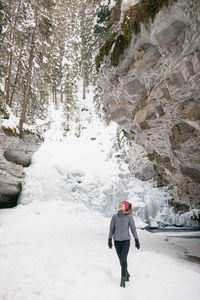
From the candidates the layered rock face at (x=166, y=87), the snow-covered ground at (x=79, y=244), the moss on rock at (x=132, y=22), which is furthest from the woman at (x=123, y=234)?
the moss on rock at (x=132, y=22)

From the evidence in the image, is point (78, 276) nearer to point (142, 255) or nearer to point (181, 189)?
point (142, 255)

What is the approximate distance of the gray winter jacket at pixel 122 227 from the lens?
169 inches

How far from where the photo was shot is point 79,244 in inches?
282

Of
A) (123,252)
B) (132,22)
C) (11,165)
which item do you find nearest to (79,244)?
(123,252)

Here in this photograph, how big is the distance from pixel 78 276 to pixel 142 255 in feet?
8.94

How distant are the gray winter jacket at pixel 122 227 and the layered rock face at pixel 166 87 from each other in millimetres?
3742

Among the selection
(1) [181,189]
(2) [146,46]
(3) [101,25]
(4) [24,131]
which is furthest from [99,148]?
(2) [146,46]

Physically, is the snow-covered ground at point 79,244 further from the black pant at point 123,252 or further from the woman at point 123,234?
the woman at point 123,234

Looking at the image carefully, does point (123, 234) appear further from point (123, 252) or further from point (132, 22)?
point (132, 22)

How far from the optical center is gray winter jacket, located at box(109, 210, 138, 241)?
4.30 metres

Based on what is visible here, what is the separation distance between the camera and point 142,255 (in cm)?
619

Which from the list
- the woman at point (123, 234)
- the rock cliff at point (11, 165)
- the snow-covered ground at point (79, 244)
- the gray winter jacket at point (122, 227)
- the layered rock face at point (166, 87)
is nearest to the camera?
the snow-covered ground at point (79, 244)

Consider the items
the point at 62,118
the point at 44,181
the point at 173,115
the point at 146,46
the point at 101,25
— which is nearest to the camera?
the point at 146,46

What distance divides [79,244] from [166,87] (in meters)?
6.29
